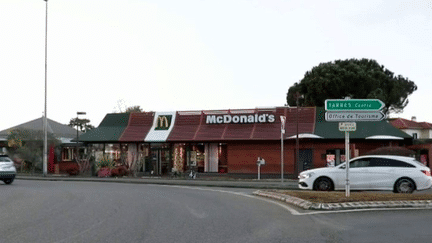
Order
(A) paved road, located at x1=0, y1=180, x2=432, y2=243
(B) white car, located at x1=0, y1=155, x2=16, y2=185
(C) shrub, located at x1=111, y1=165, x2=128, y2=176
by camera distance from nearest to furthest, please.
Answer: (A) paved road, located at x1=0, y1=180, x2=432, y2=243
(B) white car, located at x1=0, y1=155, x2=16, y2=185
(C) shrub, located at x1=111, y1=165, x2=128, y2=176

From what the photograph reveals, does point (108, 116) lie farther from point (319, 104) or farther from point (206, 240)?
point (206, 240)

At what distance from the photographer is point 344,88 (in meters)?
58.6

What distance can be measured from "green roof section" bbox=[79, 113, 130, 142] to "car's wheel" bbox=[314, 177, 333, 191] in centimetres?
2430

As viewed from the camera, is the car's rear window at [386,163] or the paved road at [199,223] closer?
the paved road at [199,223]

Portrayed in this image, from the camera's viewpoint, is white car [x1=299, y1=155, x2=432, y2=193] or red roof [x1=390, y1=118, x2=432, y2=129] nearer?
white car [x1=299, y1=155, x2=432, y2=193]

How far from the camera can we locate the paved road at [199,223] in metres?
9.27

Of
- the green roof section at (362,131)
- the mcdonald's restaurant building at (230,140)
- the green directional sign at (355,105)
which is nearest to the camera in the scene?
the green directional sign at (355,105)

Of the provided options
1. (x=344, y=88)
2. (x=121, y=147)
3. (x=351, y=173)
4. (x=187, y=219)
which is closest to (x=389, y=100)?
(x=344, y=88)

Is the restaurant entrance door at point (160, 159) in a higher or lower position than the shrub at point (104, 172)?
higher

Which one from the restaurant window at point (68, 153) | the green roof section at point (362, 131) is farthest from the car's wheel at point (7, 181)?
the restaurant window at point (68, 153)

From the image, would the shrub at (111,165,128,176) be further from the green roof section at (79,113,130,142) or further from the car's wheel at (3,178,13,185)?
the car's wheel at (3,178,13,185)

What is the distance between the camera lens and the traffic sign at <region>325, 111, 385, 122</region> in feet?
51.8

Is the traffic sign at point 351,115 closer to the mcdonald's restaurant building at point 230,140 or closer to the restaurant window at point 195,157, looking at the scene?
the mcdonald's restaurant building at point 230,140

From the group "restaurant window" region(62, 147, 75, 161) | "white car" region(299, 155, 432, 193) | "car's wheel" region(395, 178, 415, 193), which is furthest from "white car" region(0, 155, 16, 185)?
"restaurant window" region(62, 147, 75, 161)
